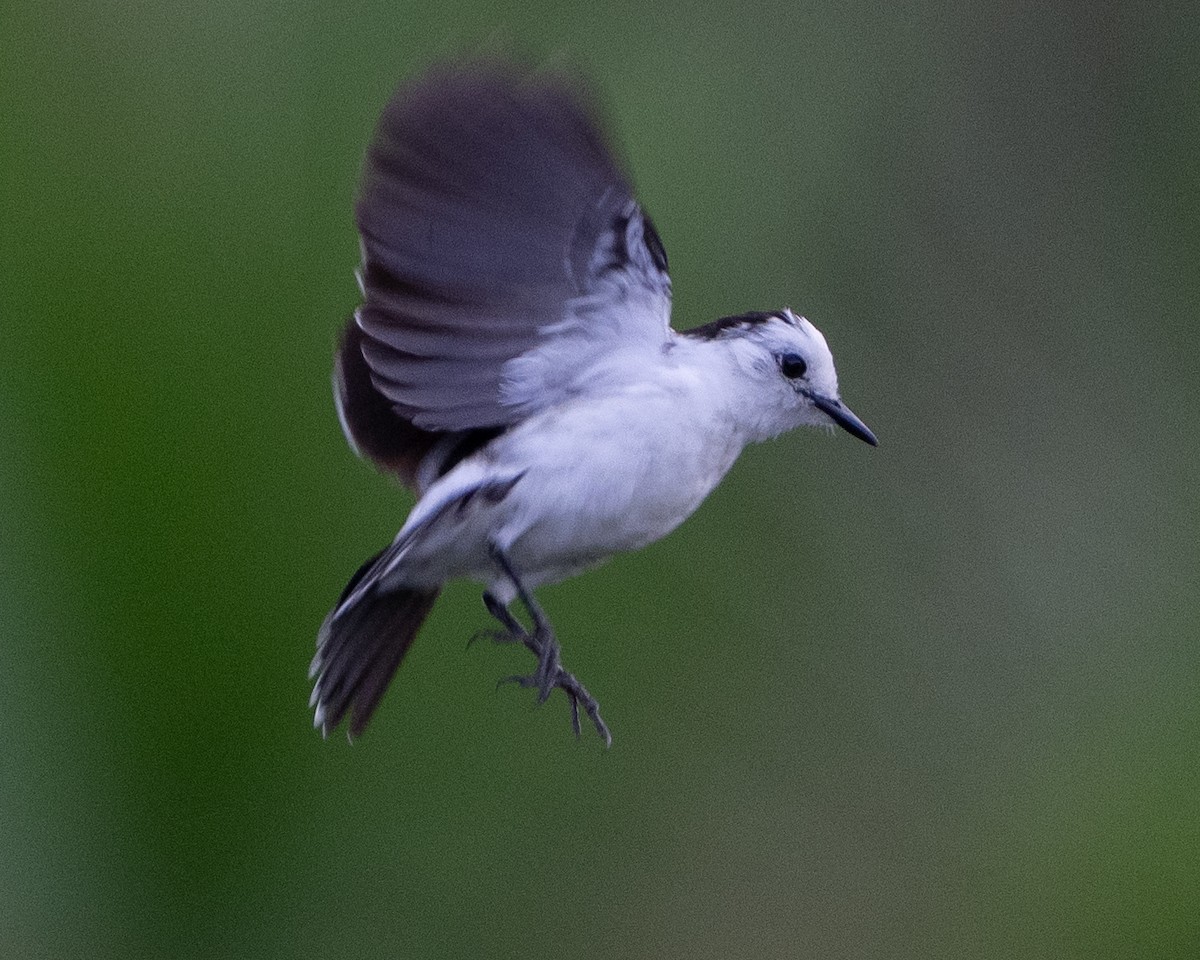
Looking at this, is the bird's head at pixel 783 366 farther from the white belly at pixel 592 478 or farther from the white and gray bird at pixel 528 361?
the white belly at pixel 592 478

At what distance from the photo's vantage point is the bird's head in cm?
313

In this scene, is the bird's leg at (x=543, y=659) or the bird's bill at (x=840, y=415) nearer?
the bird's leg at (x=543, y=659)

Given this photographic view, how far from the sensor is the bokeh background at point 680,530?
143 inches

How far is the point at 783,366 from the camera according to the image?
314cm

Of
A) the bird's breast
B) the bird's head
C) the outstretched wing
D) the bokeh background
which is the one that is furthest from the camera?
the bokeh background

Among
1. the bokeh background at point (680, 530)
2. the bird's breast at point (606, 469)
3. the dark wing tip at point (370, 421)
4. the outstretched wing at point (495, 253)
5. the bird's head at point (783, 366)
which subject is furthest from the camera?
the bokeh background at point (680, 530)

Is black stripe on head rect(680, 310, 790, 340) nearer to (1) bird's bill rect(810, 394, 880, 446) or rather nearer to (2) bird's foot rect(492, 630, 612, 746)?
(1) bird's bill rect(810, 394, 880, 446)

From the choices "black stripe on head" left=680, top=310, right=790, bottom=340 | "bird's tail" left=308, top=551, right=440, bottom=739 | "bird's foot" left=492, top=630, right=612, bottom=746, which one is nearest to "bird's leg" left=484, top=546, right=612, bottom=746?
"bird's foot" left=492, top=630, right=612, bottom=746

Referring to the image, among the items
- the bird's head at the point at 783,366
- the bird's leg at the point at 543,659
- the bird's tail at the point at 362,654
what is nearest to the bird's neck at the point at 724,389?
the bird's head at the point at 783,366

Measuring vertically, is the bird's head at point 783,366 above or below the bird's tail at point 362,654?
above

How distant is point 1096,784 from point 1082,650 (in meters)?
0.45

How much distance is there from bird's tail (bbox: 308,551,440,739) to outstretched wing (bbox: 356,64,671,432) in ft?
1.58

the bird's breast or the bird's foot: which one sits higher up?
the bird's breast

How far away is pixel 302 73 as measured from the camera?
4105 millimetres
